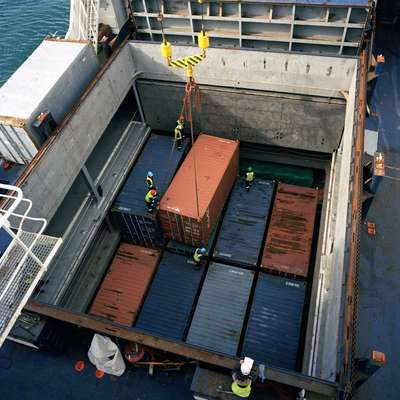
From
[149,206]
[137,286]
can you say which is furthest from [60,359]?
[149,206]

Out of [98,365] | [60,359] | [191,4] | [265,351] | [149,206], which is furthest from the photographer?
[191,4]

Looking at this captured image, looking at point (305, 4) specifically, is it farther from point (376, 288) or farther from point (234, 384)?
point (234, 384)

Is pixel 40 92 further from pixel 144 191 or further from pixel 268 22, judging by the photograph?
pixel 268 22

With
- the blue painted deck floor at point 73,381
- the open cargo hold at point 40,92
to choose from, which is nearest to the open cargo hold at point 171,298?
the blue painted deck floor at point 73,381

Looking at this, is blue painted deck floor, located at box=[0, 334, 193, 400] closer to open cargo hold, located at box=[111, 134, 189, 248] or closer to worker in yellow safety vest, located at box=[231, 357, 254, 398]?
worker in yellow safety vest, located at box=[231, 357, 254, 398]

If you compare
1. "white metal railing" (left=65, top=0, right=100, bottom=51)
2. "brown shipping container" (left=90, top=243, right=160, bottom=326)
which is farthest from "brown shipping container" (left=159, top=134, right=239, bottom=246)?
"white metal railing" (left=65, top=0, right=100, bottom=51)

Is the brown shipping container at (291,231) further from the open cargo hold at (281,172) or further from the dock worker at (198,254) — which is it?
the dock worker at (198,254)
